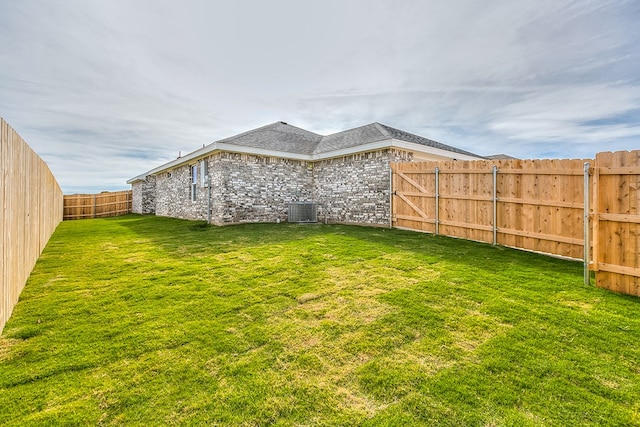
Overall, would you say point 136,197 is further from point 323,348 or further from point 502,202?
point 323,348

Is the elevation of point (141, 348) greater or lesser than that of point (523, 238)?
lesser

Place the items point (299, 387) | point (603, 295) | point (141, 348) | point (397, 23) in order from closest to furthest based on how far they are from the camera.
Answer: point (299, 387)
point (141, 348)
point (603, 295)
point (397, 23)

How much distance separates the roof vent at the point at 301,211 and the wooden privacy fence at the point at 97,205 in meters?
18.1

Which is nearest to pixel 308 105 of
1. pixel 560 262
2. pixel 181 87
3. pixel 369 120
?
pixel 369 120

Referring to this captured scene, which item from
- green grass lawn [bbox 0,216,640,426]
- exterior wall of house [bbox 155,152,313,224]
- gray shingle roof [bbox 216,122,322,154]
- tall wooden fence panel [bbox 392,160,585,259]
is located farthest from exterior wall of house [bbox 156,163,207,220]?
tall wooden fence panel [bbox 392,160,585,259]

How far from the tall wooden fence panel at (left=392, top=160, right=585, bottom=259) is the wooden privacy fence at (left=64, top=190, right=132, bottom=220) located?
75.7 ft

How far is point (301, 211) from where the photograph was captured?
40.3ft

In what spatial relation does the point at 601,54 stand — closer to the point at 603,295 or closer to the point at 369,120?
the point at 603,295

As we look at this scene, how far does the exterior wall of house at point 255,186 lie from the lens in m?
11.4

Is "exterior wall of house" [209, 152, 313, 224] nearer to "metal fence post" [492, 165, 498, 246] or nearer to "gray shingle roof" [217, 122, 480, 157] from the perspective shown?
"gray shingle roof" [217, 122, 480, 157]

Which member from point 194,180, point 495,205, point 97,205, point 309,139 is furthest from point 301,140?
point 97,205

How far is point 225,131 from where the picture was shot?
17.2m

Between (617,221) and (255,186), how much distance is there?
10.8m

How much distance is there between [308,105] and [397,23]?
21.6ft
